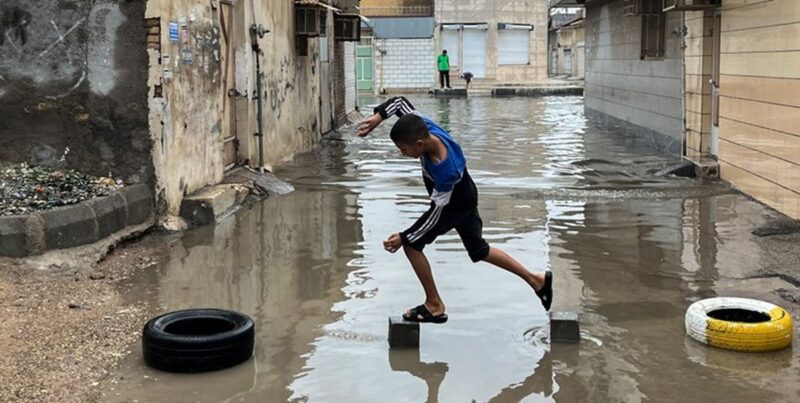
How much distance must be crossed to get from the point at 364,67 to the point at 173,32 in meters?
29.6

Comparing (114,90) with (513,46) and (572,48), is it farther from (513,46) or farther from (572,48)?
(572,48)

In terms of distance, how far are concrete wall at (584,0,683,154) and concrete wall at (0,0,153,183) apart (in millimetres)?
9766

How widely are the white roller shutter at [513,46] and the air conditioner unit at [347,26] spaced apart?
26504 mm

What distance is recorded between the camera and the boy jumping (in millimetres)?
5703

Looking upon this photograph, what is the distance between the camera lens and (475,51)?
46.9 metres

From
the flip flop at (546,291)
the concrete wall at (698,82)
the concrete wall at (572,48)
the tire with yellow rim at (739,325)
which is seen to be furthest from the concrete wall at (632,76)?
the concrete wall at (572,48)

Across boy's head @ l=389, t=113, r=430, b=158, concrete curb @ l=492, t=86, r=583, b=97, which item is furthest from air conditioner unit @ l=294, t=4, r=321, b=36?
concrete curb @ l=492, t=86, r=583, b=97

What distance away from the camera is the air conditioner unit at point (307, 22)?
54.1ft

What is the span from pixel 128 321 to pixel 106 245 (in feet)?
6.35

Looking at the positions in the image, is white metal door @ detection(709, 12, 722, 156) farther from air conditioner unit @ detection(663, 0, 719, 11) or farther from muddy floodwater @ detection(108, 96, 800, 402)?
muddy floodwater @ detection(108, 96, 800, 402)

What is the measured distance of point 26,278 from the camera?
7105 mm

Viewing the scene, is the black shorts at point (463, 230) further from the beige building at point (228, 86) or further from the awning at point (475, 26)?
the awning at point (475, 26)

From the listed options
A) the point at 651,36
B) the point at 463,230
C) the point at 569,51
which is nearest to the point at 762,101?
the point at 463,230

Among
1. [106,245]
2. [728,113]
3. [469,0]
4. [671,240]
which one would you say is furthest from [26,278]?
[469,0]
